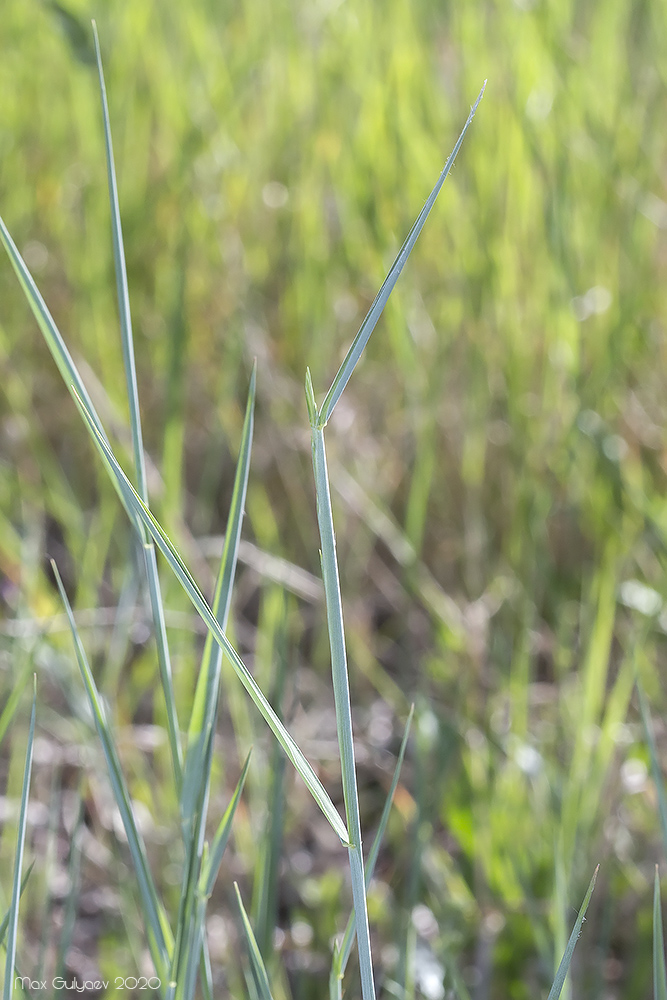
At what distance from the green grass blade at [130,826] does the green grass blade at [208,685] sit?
26 mm

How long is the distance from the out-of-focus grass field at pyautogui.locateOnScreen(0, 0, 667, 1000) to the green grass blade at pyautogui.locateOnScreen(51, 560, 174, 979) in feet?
0.40

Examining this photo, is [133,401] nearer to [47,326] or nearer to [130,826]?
[47,326]

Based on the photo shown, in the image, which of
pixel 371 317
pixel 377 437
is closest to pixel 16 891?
pixel 371 317

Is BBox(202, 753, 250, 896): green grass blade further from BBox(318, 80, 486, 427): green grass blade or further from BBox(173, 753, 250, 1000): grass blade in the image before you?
BBox(318, 80, 486, 427): green grass blade

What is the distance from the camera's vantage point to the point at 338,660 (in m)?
0.28

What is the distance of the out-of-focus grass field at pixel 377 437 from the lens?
26.8 inches

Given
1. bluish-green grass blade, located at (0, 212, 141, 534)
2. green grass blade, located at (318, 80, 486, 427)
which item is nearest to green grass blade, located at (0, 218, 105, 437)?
bluish-green grass blade, located at (0, 212, 141, 534)

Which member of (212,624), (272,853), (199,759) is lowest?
(272,853)

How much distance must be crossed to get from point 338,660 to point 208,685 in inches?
5.2

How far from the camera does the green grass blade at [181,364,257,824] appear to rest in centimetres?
37

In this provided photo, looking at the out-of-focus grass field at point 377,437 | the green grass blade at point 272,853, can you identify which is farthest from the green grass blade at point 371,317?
the out-of-focus grass field at point 377,437

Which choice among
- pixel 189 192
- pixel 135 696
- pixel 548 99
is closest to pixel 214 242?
pixel 189 192

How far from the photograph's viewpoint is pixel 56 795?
0.53 m

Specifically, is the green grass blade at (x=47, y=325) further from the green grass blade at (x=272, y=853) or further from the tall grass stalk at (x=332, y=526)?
the green grass blade at (x=272, y=853)
